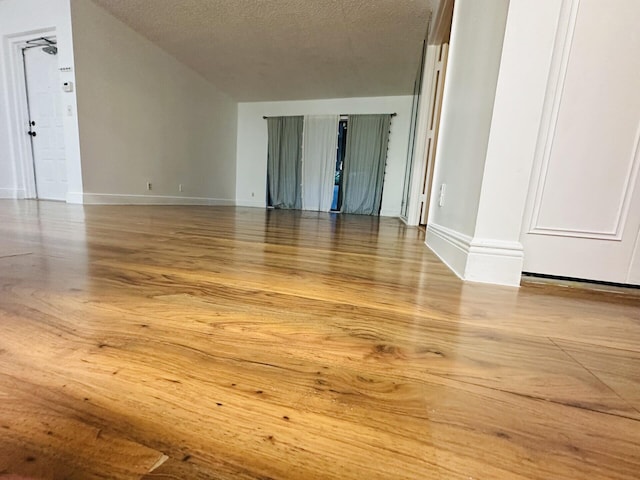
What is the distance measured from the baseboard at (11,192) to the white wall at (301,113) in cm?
369

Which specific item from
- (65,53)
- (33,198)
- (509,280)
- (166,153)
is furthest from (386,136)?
(33,198)

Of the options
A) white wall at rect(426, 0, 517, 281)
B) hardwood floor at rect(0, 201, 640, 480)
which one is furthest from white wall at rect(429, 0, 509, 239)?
hardwood floor at rect(0, 201, 640, 480)

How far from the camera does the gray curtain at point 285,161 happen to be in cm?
621

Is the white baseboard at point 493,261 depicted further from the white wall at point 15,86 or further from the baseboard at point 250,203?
the baseboard at point 250,203

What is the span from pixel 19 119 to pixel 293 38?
375cm

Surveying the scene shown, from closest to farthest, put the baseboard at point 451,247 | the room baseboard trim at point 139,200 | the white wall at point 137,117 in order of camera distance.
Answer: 1. the baseboard at point 451,247
2. the white wall at point 137,117
3. the room baseboard trim at point 139,200

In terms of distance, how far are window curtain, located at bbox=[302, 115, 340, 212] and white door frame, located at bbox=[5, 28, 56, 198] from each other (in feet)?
14.1

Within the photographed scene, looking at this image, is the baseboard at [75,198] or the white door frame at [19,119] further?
the white door frame at [19,119]

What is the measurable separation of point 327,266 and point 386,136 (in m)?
5.34

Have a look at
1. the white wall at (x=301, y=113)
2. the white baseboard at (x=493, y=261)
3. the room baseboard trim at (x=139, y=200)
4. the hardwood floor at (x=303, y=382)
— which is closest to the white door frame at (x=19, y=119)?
the room baseboard trim at (x=139, y=200)

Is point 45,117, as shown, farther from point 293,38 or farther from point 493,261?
point 493,261

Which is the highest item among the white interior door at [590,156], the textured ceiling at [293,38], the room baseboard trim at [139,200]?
the textured ceiling at [293,38]

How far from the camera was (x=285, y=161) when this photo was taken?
6.34m

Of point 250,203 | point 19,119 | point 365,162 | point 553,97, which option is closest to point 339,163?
point 365,162
